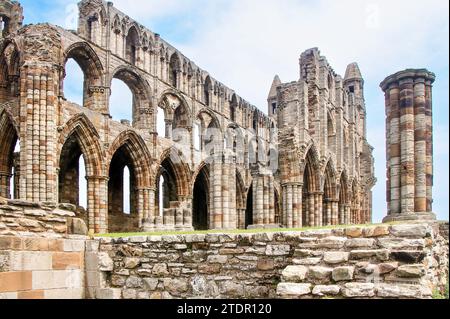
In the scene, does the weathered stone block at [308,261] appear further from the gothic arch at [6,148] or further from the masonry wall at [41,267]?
the gothic arch at [6,148]

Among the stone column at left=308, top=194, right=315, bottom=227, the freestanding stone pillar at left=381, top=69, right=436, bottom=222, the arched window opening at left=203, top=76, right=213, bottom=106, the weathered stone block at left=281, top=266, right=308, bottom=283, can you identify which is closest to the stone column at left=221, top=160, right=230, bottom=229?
the arched window opening at left=203, top=76, right=213, bottom=106

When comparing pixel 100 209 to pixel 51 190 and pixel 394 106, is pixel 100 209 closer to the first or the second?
pixel 51 190

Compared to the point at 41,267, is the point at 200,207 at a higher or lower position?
lower

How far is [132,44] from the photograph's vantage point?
81.9ft

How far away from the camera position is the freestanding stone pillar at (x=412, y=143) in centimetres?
1160

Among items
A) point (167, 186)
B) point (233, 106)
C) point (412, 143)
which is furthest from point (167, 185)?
point (412, 143)

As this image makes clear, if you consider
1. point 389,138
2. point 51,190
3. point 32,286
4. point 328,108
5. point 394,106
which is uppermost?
point 328,108

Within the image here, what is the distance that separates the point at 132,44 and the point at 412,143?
17040mm

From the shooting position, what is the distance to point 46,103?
57.5 feet

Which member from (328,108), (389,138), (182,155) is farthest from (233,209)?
(389,138)

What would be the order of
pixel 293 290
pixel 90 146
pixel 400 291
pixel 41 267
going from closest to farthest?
pixel 400 291
pixel 293 290
pixel 41 267
pixel 90 146

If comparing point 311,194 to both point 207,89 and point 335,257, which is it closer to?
point 207,89

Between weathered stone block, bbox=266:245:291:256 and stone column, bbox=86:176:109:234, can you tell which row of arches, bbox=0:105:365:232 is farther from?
weathered stone block, bbox=266:245:291:256

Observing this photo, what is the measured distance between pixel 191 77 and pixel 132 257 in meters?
22.0
